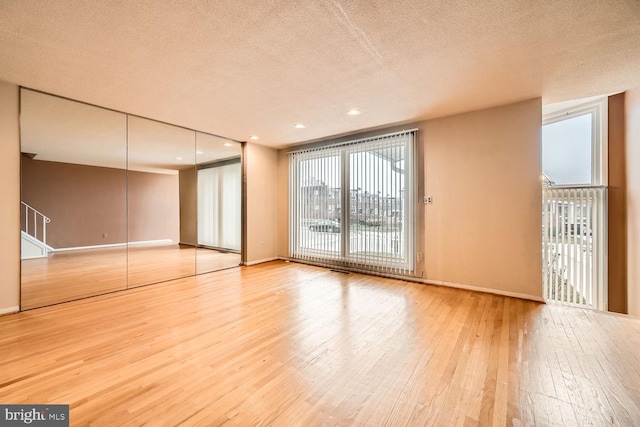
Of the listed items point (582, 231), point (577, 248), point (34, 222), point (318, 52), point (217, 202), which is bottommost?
point (577, 248)

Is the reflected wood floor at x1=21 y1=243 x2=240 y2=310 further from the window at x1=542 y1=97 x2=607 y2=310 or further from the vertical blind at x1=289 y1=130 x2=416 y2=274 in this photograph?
the window at x1=542 y1=97 x2=607 y2=310

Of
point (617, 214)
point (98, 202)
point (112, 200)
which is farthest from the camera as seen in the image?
point (112, 200)

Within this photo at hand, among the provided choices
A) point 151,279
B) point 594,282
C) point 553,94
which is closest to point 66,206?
point 151,279

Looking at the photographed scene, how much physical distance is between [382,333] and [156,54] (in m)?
3.26

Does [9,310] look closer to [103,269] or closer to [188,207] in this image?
[103,269]

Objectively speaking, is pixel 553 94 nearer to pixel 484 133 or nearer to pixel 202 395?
pixel 484 133

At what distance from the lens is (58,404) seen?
5.00 feet

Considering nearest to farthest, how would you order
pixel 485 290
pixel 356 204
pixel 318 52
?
pixel 318 52
pixel 485 290
pixel 356 204

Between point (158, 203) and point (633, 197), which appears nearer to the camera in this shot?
point (633, 197)

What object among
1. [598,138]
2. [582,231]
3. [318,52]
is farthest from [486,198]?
[318,52]

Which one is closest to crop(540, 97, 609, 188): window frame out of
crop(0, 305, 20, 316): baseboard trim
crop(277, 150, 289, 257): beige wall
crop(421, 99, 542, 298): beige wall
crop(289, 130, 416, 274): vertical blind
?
crop(421, 99, 542, 298): beige wall

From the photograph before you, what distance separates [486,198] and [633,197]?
5.27 feet

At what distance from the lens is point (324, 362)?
1.98 m

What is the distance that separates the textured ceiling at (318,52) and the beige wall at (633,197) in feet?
2.02
